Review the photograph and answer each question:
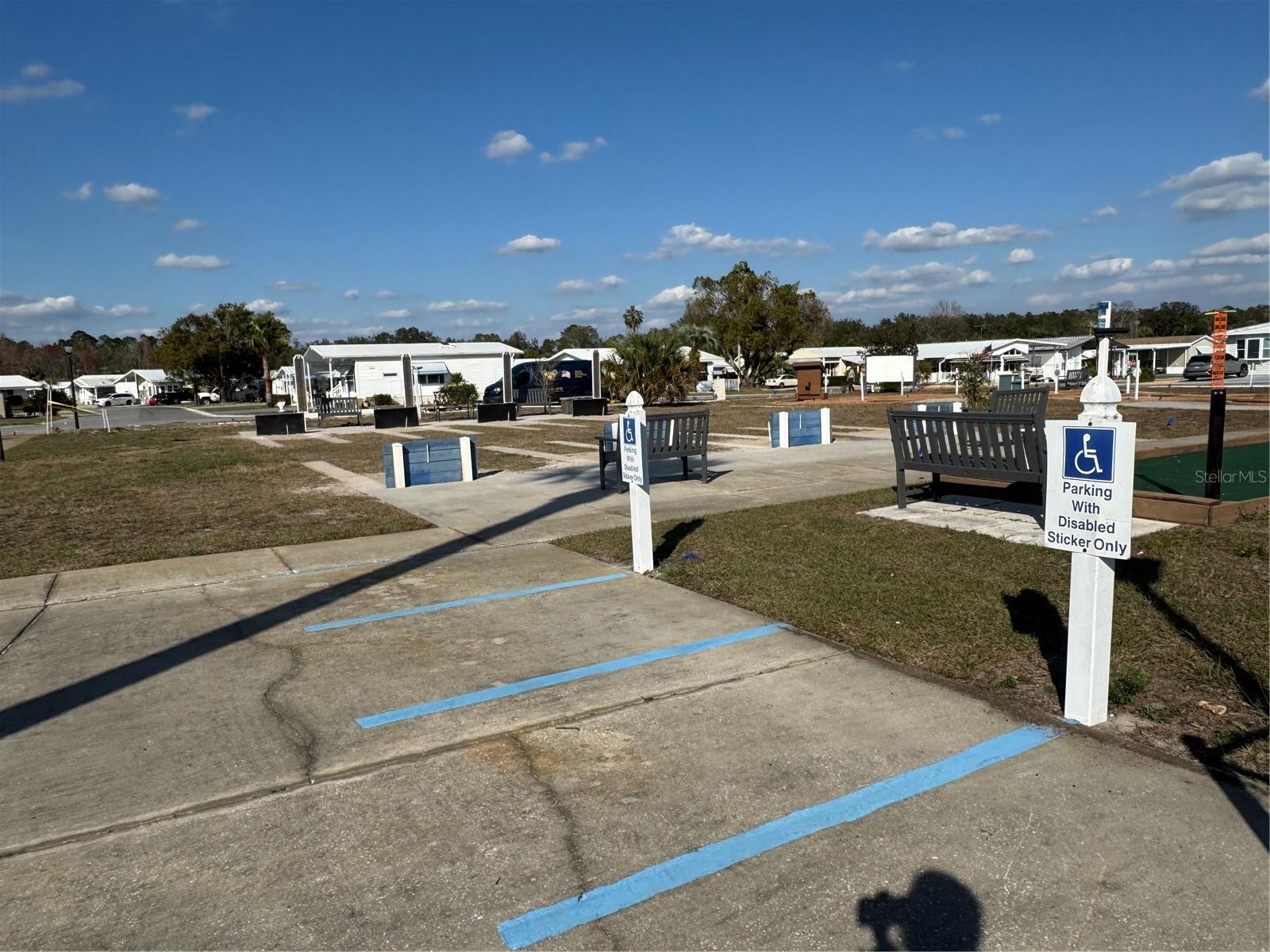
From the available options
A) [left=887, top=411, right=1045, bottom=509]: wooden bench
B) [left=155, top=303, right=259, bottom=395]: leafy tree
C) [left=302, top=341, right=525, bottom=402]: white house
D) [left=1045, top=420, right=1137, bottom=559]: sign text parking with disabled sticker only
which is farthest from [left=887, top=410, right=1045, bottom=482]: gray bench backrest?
[left=155, top=303, right=259, bottom=395]: leafy tree

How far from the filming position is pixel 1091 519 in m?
3.90

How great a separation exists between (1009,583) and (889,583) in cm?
79

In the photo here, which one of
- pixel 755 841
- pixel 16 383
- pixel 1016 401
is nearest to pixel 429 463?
pixel 1016 401

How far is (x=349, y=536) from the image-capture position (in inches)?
366

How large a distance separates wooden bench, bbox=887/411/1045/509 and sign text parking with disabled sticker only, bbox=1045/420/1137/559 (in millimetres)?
3714

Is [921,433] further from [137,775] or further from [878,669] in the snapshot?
[137,775]

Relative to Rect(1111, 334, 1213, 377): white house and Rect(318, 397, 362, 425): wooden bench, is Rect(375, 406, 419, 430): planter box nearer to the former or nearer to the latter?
Rect(318, 397, 362, 425): wooden bench

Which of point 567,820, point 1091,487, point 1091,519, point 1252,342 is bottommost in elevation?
point 567,820

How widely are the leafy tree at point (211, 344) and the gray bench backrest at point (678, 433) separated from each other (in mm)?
74263

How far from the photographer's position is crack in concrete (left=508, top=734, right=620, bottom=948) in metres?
2.72

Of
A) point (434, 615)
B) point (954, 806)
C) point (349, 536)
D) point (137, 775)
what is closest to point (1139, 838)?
point (954, 806)

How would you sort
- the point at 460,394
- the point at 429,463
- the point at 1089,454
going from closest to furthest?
the point at 1089,454
the point at 429,463
the point at 460,394

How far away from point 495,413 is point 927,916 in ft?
91.9

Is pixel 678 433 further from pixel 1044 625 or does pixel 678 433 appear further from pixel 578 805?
pixel 578 805
